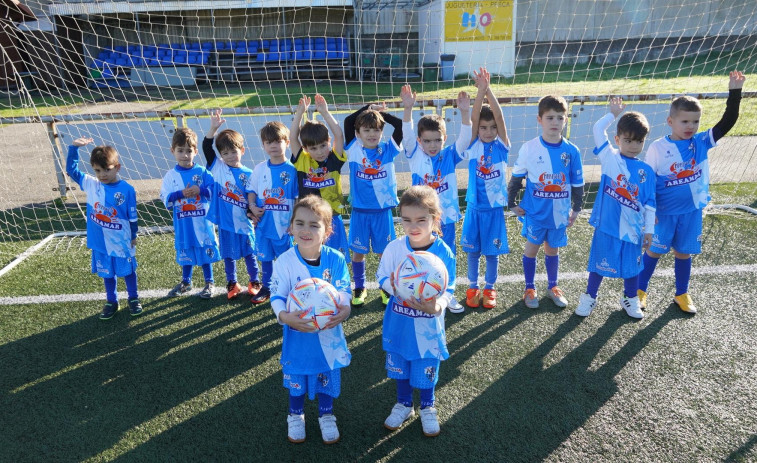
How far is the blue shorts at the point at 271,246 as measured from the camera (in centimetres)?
426

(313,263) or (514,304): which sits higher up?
(313,263)

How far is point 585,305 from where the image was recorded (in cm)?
416

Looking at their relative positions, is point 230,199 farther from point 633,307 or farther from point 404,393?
point 633,307

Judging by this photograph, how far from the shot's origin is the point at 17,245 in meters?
5.87

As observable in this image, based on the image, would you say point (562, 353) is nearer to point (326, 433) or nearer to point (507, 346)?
point (507, 346)

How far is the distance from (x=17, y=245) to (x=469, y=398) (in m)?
5.29

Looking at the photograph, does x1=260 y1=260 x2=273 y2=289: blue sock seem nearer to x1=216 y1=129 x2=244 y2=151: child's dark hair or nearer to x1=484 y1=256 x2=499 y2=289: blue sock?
x1=216 y1=129 x2=244 y2=151: child's dark hair

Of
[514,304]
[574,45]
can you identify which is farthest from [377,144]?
[574,45]

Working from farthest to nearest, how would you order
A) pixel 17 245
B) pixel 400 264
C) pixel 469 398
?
pixel 17 245
pixel 469 398
pixel 400 264

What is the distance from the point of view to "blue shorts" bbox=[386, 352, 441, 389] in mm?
2852

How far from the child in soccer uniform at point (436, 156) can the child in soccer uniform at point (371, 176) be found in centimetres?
18

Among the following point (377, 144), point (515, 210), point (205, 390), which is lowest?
point (205, 390)

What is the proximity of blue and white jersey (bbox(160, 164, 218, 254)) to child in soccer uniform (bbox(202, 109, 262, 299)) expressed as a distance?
2.5 inches

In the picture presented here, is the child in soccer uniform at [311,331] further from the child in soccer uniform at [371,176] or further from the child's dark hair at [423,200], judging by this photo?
the child in soccer uniform at [371,176]
